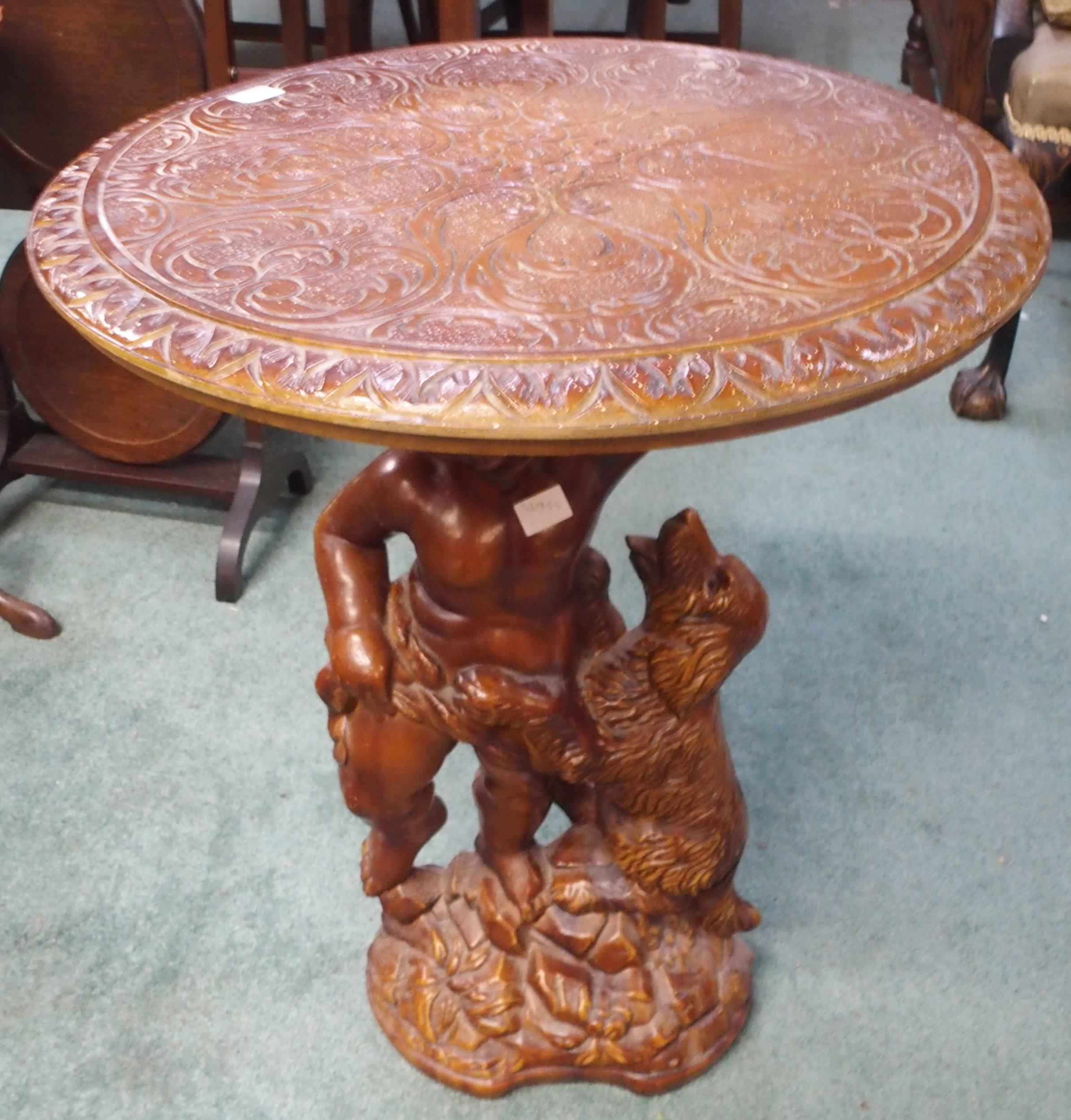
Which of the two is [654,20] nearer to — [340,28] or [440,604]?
[340,28]

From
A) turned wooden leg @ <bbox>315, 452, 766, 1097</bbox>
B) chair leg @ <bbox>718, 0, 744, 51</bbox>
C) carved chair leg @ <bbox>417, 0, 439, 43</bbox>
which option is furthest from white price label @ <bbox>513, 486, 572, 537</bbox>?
carved chair leg @ <bbox>417, 0, 439, 43</bbox>

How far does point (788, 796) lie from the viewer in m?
1.52

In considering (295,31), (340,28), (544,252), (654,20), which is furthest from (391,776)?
(654,20)

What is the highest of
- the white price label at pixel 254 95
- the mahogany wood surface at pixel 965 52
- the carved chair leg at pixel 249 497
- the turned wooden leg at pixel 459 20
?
the white price label at pixel 254 95

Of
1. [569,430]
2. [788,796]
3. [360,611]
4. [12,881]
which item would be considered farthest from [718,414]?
→ [12,881]

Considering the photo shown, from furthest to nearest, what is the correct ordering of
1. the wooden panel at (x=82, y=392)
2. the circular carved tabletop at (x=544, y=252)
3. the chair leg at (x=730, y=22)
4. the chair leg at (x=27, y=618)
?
the chair leg at (x=730, y=22) → the wooden panel at (x=82, y=392) → the chair leg at (x=27, y=618) → the circular carved tabletop at (x=544, y=252)

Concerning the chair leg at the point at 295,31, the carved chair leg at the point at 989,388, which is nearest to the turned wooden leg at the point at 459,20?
the chair leg at the point at 295,31

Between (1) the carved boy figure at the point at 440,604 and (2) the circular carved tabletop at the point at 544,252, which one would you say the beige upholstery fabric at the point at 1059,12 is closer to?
(2) the circular carved tabletop at the point at 544,252

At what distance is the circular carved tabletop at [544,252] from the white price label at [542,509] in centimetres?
19

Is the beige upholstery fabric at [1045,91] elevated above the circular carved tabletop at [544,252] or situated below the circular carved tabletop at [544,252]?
below

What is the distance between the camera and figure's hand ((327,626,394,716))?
0.98 m

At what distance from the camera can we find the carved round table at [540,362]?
0.70 m

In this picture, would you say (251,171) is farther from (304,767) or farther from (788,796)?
(788,796)

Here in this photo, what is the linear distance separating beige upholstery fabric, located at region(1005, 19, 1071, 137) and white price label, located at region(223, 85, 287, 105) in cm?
131
